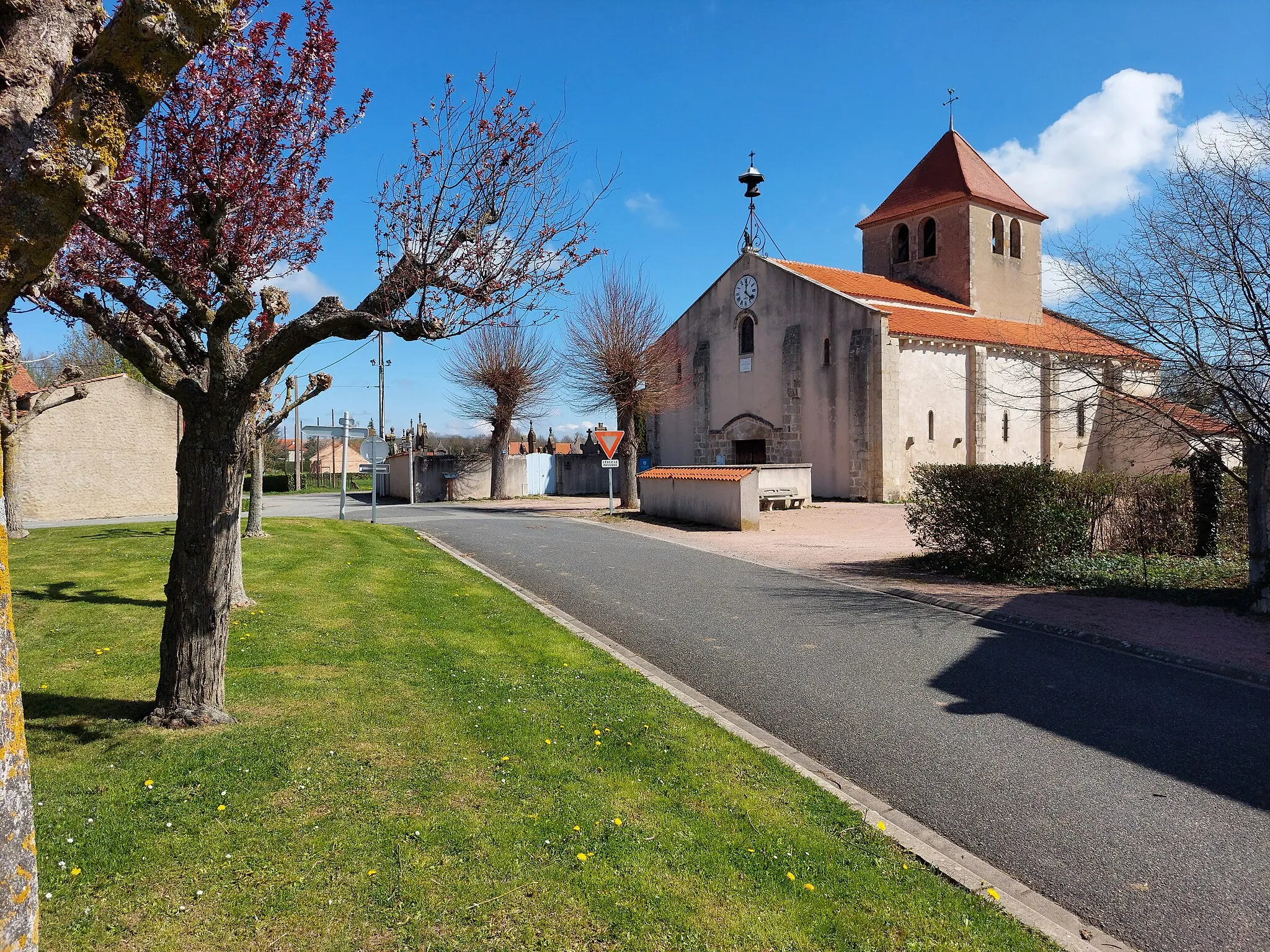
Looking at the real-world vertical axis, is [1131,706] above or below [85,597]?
below

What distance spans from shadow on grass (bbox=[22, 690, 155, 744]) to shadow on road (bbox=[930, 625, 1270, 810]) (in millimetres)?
5816

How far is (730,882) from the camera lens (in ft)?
11.5

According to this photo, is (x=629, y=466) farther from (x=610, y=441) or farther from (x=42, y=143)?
(x=42, y=143)

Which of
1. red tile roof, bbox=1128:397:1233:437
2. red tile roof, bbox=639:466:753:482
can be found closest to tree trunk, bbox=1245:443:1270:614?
red tile roof, bbox=1128:397:1233:437

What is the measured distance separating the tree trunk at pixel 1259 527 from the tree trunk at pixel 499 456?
2884 centimetres

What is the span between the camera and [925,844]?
4012 mm

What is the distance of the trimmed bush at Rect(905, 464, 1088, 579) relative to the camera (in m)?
11.1

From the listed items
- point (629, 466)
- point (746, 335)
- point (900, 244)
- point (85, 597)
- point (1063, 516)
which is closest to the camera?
point (85, 597)

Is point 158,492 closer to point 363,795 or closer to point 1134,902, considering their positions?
point 363,795

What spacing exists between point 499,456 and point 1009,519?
2637 centimetres

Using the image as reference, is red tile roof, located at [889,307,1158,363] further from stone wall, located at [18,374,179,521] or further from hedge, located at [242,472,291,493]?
hedge, located at [242,472,291,493]

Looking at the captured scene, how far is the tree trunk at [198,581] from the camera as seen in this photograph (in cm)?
498

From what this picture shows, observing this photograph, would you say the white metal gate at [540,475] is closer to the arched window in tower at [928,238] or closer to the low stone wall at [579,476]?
the low stone wall at [579,476]

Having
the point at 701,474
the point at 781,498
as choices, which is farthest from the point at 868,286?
the point at 701,474
